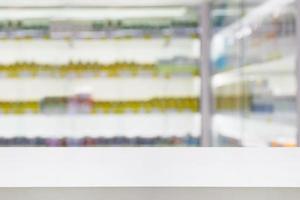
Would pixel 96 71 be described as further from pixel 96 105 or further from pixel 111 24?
Answer: pixel 111 24

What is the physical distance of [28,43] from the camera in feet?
12.1

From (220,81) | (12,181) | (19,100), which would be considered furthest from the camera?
(19,100)

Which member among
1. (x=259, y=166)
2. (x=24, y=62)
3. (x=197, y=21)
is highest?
(x=197, y=21)

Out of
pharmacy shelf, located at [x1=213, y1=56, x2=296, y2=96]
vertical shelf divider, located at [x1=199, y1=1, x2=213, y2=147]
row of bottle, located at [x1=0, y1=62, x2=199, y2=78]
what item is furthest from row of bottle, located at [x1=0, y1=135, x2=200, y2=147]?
pharmacy shelf, located at [x1=213, y1=56, x2=296, y2=96]

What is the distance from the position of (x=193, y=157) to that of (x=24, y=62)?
10.7 feet

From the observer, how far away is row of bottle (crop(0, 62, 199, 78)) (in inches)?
141

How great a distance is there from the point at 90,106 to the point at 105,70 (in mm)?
333

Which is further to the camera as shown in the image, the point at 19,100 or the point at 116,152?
the point at 19,100

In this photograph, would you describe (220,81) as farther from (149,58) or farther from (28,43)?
(28,43)

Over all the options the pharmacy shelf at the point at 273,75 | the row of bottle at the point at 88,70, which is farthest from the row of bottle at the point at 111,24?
the pharmacy shelf at the point at 273,75

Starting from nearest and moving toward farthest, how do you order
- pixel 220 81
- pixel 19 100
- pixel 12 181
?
pixel 12 181
pixel 220 81
pixel 19 100

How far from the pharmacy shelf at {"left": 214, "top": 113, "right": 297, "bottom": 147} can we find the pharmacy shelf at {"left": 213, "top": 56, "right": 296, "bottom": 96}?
0.19m

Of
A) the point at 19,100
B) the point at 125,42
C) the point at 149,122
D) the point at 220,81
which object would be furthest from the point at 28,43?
the point at 220,81

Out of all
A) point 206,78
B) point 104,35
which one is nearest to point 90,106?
point 104,35
